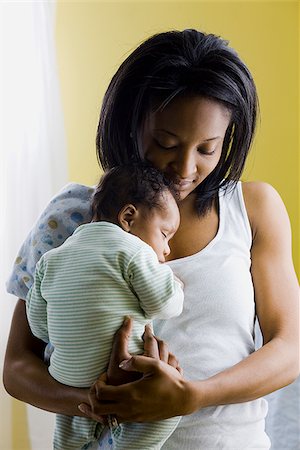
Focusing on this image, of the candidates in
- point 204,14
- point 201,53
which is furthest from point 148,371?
point 204,14

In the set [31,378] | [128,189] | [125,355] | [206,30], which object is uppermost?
[206,30]

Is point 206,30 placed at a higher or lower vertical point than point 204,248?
higher

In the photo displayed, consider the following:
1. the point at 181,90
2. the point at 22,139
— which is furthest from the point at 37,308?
the point at 22,139

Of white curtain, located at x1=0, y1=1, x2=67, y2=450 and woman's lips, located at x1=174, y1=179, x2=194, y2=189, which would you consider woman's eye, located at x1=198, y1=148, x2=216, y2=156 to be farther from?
white curtain, located at x1=0, y1=1, x2=67, y2=450

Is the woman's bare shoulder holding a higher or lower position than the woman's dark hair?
lower

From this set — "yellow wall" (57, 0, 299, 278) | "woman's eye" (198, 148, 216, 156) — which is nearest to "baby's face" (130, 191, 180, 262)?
"woman's eye" (198, 148, 216, 156)

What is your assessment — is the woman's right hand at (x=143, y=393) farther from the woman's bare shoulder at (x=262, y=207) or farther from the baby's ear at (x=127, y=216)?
the woman's bare shoulder at (x=262, y=207)

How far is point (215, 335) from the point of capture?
4.64 ft

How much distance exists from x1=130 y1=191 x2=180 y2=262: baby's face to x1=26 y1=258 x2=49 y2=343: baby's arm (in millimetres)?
175

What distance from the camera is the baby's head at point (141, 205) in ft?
4.41

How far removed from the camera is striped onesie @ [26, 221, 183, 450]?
1.26m

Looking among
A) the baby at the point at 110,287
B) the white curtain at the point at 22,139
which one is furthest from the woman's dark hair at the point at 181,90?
Result: the white curtain at the point at 22,139

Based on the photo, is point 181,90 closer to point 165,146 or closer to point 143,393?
point 165,146

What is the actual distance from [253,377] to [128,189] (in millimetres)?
372
